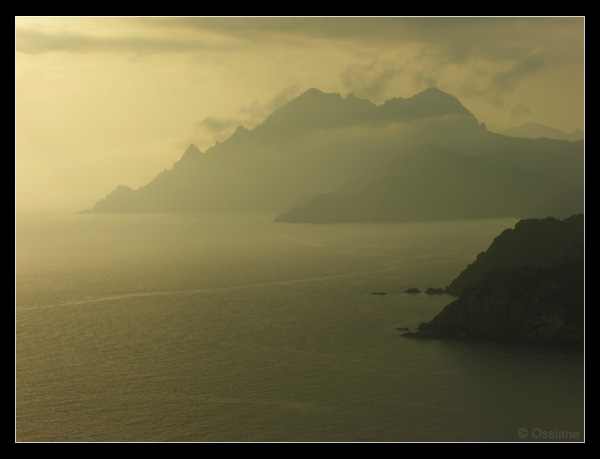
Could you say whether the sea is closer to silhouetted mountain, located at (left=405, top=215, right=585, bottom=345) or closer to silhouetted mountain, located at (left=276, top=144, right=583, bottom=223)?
silhouetted mountain, located at (left=405, top=215, right=585, bottom=345)

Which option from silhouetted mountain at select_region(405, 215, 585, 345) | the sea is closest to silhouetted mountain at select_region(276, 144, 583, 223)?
the sea

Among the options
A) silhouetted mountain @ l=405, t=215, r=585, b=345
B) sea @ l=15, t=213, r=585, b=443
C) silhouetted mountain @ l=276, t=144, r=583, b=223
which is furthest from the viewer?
silhouetted mountain @ l=276, t=144, r=583, b=223

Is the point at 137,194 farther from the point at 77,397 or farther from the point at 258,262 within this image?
the point at 77,397

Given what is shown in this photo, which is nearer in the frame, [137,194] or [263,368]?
[263,368]

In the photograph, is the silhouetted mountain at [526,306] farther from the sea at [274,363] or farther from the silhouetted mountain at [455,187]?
the silhouetted mountain at [455,187]

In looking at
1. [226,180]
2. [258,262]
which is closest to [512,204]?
[258,262]

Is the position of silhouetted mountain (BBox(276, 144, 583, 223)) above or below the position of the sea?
above

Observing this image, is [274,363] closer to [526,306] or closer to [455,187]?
[526,306]
